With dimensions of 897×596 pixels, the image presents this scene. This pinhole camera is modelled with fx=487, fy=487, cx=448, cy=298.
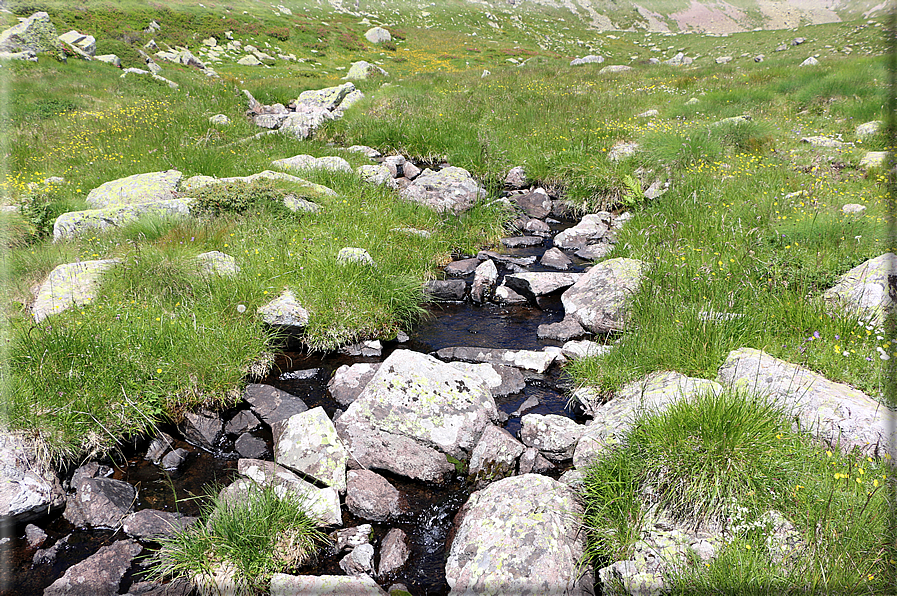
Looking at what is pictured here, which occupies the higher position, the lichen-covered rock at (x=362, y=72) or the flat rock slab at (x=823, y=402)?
the flat rock slab at (x=823, y=402)

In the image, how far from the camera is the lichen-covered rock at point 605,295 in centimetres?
745

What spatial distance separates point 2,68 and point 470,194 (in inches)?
1025

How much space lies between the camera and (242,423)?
5.88 metres

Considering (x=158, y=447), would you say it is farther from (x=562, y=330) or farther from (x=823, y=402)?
(x=823, y=402)

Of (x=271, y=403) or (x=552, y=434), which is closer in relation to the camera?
(x=552, y=434)

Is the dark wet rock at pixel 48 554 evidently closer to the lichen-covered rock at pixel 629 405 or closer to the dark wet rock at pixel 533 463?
the dark wet rock at pixel 533 463

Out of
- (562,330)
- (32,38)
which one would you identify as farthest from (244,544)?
(32,38)

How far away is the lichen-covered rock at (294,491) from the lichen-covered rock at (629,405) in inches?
94.2

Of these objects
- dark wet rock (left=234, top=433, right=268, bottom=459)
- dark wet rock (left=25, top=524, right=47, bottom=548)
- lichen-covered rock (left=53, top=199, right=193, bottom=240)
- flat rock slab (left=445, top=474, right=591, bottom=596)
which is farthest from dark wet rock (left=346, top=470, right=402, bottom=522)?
Result: lichen-covered rock (left=53, top=199, right=193, bottom=240)

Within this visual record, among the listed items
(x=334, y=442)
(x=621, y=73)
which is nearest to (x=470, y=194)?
(x=334, y=442)

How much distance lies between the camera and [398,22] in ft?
265

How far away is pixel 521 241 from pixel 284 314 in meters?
6.00

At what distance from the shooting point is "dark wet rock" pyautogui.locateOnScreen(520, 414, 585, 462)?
5.27 meters

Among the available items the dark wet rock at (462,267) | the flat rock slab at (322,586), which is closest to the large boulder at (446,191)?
the dark wet rock at (462,267)
